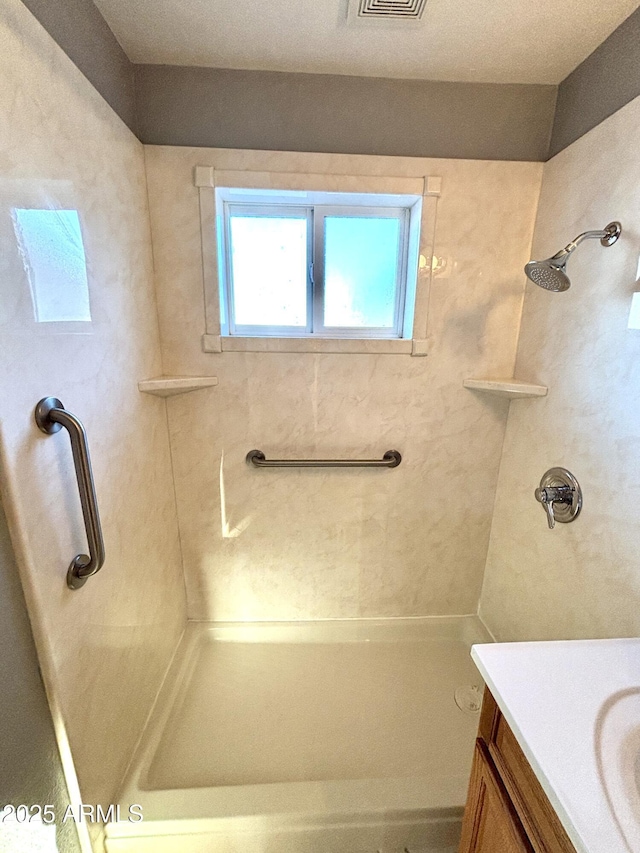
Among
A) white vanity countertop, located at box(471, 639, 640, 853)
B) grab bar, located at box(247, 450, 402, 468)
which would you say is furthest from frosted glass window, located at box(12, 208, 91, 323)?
white vanity countertop, located at box(471, 639, 640, 853)

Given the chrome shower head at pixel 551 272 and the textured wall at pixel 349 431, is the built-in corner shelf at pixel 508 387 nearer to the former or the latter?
the textured wall at pixel 349 431

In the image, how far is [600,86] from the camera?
110 cm

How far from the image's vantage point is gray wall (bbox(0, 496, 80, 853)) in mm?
702

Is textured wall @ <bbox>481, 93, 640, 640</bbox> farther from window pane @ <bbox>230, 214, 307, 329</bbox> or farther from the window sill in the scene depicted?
window pane @ <bbox>230, 214, 307, 329</bbox>

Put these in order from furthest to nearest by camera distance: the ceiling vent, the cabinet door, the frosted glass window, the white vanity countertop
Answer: the ceiling vent < the frosted glass window < the cabinet door < the white vanity countertop

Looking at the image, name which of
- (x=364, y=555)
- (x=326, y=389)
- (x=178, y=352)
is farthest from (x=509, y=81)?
(x=364, y=555)

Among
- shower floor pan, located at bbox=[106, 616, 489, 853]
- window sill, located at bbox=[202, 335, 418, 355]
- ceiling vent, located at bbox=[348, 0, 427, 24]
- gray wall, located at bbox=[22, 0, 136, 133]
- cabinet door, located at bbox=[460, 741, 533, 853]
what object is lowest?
shower floor pan, located at bbox=[106, 616, 489, 853]

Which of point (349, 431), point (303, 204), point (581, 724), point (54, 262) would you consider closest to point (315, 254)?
point (303, 204)

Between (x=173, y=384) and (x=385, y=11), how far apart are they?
1.26 meters

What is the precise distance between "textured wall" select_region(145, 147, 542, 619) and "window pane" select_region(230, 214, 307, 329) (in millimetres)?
215

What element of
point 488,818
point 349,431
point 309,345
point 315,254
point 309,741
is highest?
point 315,254

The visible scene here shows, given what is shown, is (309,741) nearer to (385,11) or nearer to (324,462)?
(324,462)

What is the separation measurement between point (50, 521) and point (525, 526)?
5.16 feet

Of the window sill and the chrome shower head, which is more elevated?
the chrome shower head
